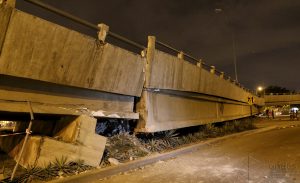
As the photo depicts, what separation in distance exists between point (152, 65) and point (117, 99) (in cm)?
176

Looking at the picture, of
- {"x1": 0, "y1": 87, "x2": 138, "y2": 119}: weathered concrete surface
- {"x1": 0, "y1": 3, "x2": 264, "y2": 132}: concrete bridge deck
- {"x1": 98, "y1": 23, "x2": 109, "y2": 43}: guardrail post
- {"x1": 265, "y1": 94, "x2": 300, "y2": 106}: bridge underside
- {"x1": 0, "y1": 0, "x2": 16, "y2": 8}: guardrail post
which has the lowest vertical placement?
{"x1": 0, "y1": 87, "x2": 138, "y2": 119}: weathered concrete surface

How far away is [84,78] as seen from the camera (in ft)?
24.9

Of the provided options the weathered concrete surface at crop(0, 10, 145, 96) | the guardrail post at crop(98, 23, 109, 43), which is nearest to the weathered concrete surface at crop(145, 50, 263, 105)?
the weathered concrete surface at crop(0, 10, 145, 96)

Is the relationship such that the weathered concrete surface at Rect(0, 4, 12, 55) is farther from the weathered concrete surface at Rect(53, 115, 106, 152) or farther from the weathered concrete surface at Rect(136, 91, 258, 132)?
the weathered concrete surface at Rect(136, 91, 258, 132)

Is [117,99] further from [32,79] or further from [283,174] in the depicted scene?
[283,174]

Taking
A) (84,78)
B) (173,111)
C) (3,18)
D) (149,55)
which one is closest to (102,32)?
(84,78)

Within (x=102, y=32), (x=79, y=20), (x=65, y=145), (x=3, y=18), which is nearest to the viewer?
(x=3, y=18)

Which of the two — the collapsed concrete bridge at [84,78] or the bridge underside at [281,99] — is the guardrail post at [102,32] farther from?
the bridge underside at [281,99]

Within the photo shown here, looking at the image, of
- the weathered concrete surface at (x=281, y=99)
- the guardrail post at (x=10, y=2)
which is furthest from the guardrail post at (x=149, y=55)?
the weathered concrete surface at (x=281, y=99)

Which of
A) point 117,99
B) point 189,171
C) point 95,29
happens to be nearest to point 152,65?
point 117,99

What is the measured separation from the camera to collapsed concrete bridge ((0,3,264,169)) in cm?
596

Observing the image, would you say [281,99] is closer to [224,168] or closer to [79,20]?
[224,168]

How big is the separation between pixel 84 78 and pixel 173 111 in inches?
193

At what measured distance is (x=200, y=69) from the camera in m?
14.4
